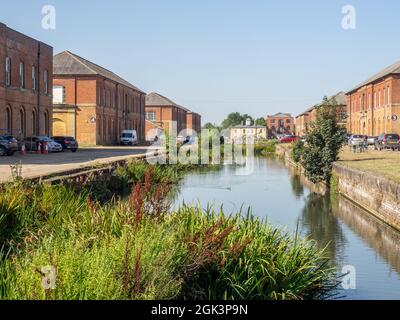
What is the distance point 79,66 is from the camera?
60375 millimetres

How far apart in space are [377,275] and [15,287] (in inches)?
312

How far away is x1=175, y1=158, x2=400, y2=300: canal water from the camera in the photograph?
12.2 m

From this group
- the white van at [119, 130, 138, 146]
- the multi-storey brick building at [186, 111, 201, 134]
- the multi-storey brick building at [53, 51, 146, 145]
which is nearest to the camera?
the multi-storey brick building at [53, 51, 146, 145]

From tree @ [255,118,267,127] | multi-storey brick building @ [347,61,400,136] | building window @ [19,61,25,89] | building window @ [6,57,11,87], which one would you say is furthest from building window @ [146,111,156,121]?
tree @ [255,118,267,127]

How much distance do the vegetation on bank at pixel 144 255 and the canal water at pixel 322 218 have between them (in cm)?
138

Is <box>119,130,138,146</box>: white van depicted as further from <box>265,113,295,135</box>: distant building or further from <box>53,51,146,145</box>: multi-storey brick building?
<box>265,113,295,135</box>: distant building

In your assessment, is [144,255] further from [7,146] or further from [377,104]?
[377,104]

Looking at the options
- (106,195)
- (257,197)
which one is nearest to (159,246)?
(106,195)

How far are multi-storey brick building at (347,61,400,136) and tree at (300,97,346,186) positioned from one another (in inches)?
1340

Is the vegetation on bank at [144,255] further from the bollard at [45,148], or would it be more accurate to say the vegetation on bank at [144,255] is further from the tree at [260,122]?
the tree at [260,122]

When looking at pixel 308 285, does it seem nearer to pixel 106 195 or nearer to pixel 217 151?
pixel 106 195

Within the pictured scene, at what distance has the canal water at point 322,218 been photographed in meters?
12.2

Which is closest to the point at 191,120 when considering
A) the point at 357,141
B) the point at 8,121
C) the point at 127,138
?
the point at 127,138
